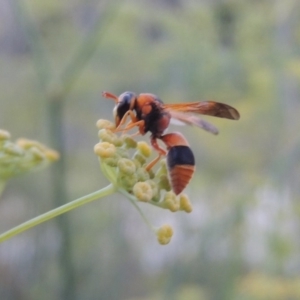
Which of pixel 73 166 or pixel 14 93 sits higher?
pixel 14 93

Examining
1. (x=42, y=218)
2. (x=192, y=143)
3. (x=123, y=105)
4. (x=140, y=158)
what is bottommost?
(x=42, y=218)

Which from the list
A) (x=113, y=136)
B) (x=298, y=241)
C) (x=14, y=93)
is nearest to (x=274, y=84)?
(x=298, y=241)

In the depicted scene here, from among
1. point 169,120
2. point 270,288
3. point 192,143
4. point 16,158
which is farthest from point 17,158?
point 192,143

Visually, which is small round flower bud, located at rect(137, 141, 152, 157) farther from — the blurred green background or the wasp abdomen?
the blurred green background

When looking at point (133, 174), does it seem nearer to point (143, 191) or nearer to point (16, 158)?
point (143, 191)

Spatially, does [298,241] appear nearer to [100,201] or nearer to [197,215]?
[197,215]

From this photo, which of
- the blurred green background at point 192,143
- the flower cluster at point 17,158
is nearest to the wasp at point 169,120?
the flower cluster at point 17,158
